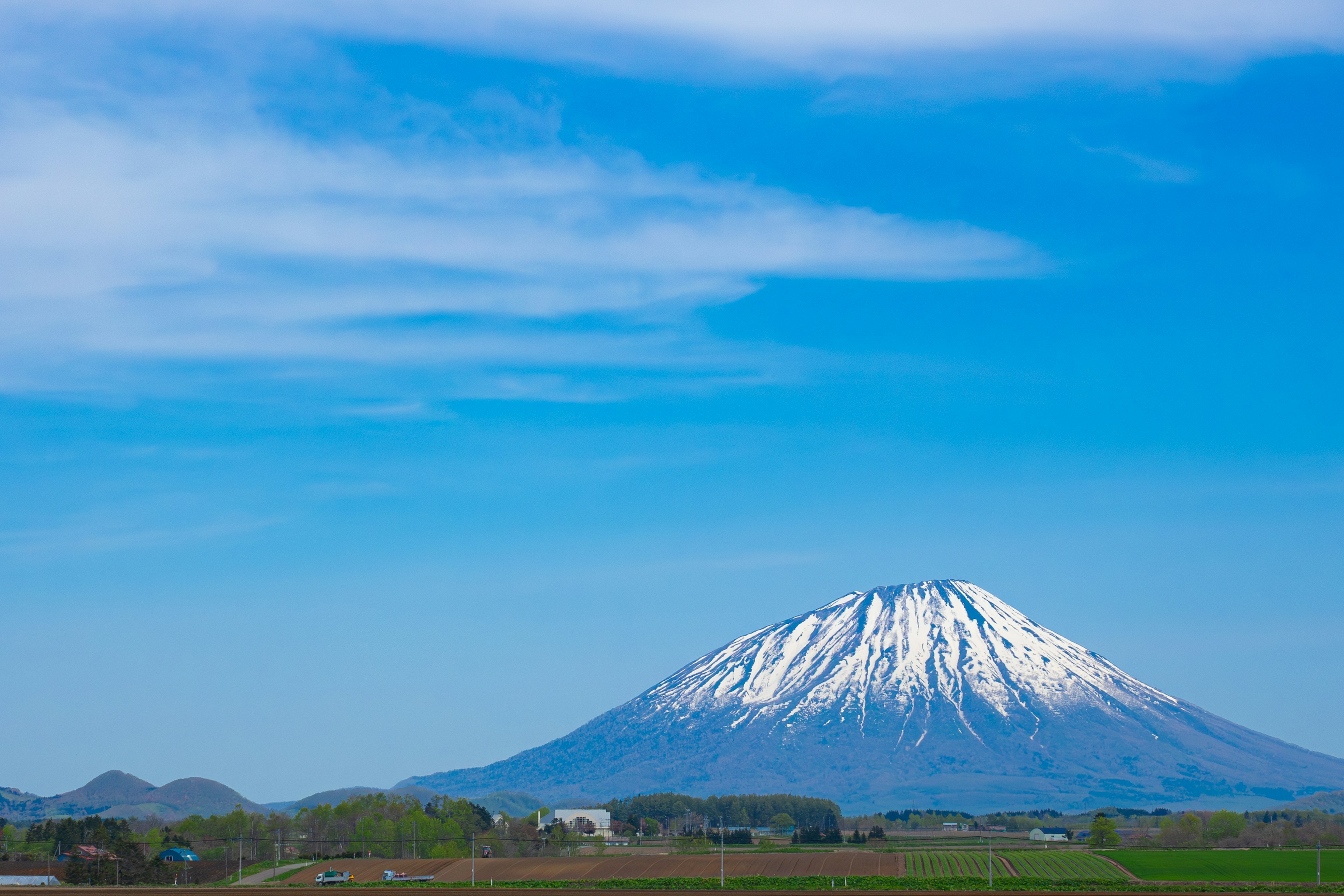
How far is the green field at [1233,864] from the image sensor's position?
335 ft

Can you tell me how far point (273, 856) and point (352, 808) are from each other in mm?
42934

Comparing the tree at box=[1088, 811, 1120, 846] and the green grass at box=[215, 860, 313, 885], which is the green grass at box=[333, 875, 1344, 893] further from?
the tree at box=[1088, 811, 1120, 846]

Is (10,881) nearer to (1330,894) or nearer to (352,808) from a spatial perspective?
(352,808)

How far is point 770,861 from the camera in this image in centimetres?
11025

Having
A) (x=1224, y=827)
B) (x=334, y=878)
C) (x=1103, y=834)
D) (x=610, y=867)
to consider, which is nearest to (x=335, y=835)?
(x=610, y=867)

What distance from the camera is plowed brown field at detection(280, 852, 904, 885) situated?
316 feet

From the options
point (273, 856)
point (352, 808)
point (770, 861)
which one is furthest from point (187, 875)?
point (352, 808)

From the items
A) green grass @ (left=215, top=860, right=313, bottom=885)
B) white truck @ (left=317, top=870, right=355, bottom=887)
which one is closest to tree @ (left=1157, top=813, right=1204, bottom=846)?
green grass @ (left=215, top=860, right=313, bottom=885)

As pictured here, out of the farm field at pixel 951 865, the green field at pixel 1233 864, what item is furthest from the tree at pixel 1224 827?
the farm field at pixel 951 865

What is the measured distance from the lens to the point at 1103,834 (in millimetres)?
158125

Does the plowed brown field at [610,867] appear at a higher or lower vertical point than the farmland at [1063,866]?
higher

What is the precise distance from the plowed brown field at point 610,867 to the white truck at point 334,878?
0.92 metres

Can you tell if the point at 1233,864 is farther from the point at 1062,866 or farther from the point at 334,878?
the point at 334,878

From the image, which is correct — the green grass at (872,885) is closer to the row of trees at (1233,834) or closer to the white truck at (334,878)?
the white truck at (334,878)
